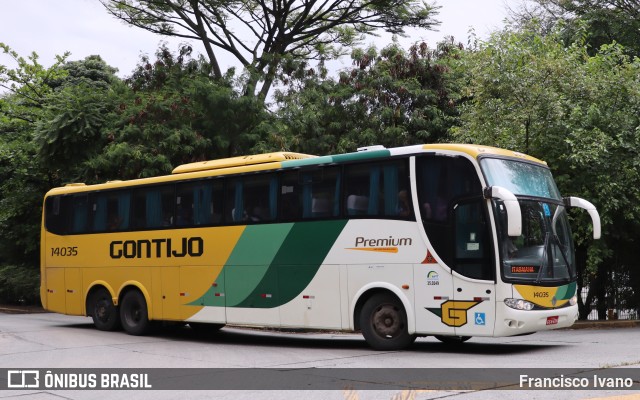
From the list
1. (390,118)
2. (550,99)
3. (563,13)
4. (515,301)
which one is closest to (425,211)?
(515,301)

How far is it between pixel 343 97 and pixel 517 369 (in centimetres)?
1610

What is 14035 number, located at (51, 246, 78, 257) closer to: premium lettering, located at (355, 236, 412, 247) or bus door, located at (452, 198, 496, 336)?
premium lettering, located at (355, 236, 412, 247)

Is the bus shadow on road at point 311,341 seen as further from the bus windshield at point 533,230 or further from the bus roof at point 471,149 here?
the bus roof at point 471,149

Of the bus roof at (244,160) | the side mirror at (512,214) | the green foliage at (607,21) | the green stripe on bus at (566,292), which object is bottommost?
the green stripe on bus at (566,292)

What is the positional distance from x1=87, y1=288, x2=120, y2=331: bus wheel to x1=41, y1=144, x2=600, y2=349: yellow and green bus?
0.09 meters

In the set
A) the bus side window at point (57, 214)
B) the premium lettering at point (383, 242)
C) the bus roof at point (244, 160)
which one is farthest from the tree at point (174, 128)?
→ the premium lettering at point (383, 242)

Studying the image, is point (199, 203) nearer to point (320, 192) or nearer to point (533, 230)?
point (320, 192)

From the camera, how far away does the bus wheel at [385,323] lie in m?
13.0

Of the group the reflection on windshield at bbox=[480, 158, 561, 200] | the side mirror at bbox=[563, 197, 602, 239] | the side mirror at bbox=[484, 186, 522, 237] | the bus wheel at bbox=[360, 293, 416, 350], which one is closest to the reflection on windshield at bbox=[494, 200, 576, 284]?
the reflection on windshield at bbox=[480, 158, 561, 200]

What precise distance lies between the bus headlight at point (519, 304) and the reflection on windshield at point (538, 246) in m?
0.32

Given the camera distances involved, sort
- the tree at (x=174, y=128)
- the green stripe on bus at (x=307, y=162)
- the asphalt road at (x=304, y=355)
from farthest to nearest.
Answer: the tree at (x=174, y=128), the green stripe on bus at (x=307, y=162), the asphalt road at (x=304, y=355)

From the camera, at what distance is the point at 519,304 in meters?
12.0

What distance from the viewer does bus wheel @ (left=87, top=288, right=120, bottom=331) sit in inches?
715

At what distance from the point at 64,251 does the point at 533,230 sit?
11.9 meters
